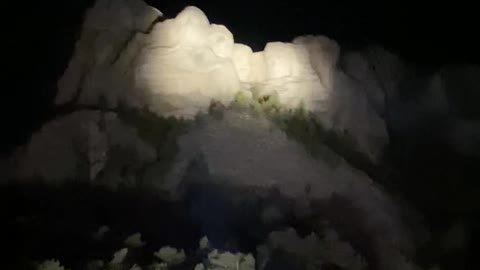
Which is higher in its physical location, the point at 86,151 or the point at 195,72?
the point at 195,72

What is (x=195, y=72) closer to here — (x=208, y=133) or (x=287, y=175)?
(x=208, y=133)

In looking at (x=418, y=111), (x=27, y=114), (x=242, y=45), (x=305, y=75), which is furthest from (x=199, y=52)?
(x=418, y=111)

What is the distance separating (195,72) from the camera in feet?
4.91

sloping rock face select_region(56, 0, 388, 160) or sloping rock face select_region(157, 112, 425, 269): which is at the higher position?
sloping rock face select_region(56, 0, 388, 160)

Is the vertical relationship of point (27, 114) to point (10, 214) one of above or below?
above

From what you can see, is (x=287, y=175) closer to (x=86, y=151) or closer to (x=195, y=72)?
(x=195, y=72)

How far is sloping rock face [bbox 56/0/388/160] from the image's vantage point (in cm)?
149

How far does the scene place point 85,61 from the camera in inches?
Result: 59.7

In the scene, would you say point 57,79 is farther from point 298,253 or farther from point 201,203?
point 298,253

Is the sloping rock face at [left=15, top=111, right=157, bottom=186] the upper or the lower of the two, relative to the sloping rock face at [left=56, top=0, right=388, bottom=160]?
lower

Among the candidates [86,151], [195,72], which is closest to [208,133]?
[195,72]

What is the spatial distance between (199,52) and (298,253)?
0.42m

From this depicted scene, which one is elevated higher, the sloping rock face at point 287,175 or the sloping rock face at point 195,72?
the sloping rock face at point 195,72

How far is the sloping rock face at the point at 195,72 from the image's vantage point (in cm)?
149
